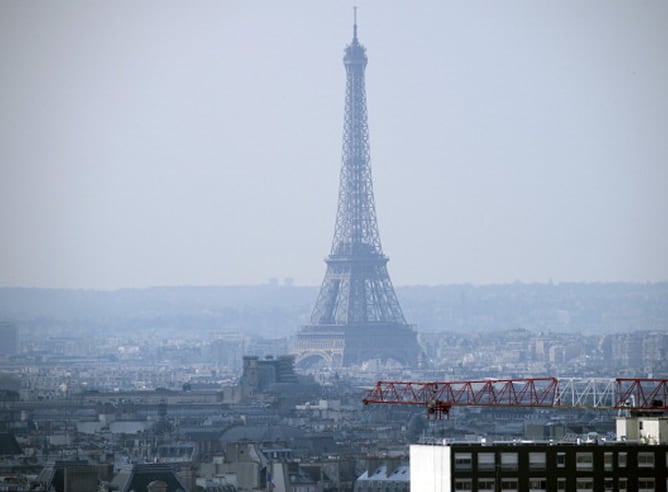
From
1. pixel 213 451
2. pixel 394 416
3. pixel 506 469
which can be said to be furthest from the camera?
pixel 394 416

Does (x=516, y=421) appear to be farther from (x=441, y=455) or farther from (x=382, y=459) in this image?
(x=441, y=455)

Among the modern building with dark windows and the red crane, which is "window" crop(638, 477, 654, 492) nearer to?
the modern building with dark windows

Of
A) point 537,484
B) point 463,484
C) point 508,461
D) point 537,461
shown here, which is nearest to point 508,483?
point 508,461

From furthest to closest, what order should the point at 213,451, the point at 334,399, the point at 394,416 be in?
the point at 334,399 → the point at 394,416 → the point at 213,451

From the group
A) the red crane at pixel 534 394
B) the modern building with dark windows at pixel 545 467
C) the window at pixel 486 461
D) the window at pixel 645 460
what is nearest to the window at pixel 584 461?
the modern building with dark windows at pixel 545 467

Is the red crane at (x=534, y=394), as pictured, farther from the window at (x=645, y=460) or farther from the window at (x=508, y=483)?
the window at (x=508, y=483)

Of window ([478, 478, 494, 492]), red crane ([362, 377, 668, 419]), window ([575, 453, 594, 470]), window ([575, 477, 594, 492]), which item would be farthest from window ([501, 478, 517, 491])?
red crane ([362, 377, 668, 419])

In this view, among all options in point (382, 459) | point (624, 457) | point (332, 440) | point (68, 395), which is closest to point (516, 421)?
point (332, 440)

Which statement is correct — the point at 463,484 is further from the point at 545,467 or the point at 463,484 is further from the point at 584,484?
the point at 584,484
